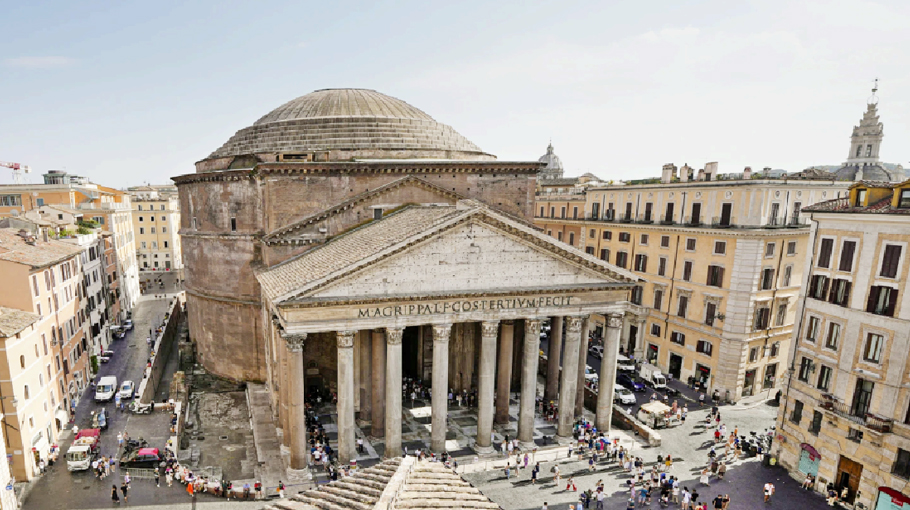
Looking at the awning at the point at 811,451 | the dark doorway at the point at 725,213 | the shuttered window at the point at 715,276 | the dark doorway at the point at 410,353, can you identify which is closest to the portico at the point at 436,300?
the dark doorway at the point at 410,353

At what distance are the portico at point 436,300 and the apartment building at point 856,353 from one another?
810 cm

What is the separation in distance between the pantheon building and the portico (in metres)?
0.06

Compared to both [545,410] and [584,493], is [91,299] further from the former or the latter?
[584,493]

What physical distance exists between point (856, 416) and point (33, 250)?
41.4 meters

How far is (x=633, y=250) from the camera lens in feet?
124

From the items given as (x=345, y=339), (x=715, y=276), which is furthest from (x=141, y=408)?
(x=715, y=276)

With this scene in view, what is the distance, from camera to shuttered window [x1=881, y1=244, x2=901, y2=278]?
19375 mm

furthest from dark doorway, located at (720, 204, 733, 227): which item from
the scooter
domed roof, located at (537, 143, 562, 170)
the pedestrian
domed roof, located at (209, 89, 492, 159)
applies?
domed roof, located at (537, 143, 562, 170)

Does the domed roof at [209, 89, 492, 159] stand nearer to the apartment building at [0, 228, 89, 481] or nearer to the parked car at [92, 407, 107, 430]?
the apartment building at [0, 228, 89, 481]

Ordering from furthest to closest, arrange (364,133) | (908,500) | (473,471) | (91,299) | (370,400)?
(91,299) → (364,133) → (370,400) → (473,471) → (908,500)

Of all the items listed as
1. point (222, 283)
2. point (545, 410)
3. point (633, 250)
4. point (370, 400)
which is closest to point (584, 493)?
point (545, 410)

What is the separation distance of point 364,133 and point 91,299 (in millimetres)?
24410

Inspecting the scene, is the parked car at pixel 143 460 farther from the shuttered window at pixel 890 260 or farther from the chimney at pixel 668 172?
the chimney at pixel 668 172

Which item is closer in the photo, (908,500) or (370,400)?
(908,500)
